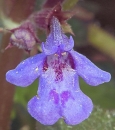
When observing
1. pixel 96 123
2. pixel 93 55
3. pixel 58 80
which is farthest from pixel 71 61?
pixel 93 55

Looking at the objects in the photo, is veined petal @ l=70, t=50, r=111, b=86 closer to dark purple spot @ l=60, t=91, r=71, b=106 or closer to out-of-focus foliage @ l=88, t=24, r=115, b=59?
dark purple spot @ l=60, t=91, r=71, b=106

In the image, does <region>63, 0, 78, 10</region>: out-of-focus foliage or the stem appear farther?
the stem

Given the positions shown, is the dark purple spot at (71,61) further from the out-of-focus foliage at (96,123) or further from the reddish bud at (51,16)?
the out-of-focus foliage at (96,123)

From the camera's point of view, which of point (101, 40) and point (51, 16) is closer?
point (51, 16)

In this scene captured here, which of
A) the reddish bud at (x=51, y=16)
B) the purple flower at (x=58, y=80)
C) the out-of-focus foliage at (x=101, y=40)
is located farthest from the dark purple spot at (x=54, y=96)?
the out-of-focus foliage at (x=101, y=40)

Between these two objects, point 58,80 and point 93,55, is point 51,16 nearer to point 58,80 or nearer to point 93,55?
point 58,80

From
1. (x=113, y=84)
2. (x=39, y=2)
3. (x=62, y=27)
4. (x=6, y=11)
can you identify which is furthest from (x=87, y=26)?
(x=62, y=27)

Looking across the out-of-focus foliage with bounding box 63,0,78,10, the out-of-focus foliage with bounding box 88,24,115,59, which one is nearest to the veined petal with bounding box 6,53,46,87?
the out-of-focus foliage with bounding box 63,0,78,10
